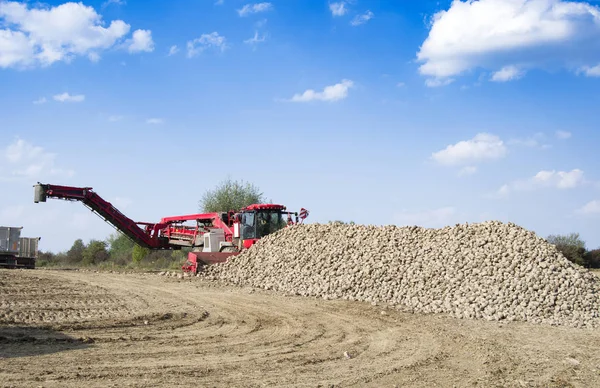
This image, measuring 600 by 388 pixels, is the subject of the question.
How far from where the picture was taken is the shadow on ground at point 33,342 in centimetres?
913

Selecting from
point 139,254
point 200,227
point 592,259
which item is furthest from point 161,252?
point 592,259

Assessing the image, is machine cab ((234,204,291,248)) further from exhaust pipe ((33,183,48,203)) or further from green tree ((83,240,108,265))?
green tree ((83,240,108,265))

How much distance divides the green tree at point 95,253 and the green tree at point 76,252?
572mm

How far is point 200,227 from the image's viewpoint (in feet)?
89.3

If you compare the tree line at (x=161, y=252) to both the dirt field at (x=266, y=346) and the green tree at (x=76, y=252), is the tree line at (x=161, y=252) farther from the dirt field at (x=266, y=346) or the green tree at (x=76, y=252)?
the dirt field at (x=266, y=346)

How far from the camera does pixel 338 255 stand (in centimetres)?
1933

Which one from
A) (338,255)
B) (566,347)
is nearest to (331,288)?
(338,255)

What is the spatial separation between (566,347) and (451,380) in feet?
13.2

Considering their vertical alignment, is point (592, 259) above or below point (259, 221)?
below

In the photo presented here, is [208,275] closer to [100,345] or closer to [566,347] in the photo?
[100,345]

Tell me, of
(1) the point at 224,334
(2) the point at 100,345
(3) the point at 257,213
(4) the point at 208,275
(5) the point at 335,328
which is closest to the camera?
(2) the point at 100,345

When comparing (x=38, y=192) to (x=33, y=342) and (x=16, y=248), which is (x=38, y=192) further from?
(x=33, y=342)

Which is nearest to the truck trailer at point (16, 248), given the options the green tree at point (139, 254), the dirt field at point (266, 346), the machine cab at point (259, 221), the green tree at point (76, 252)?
the green tree at point (139, 254)

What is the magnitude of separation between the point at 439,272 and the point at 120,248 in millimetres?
37043
